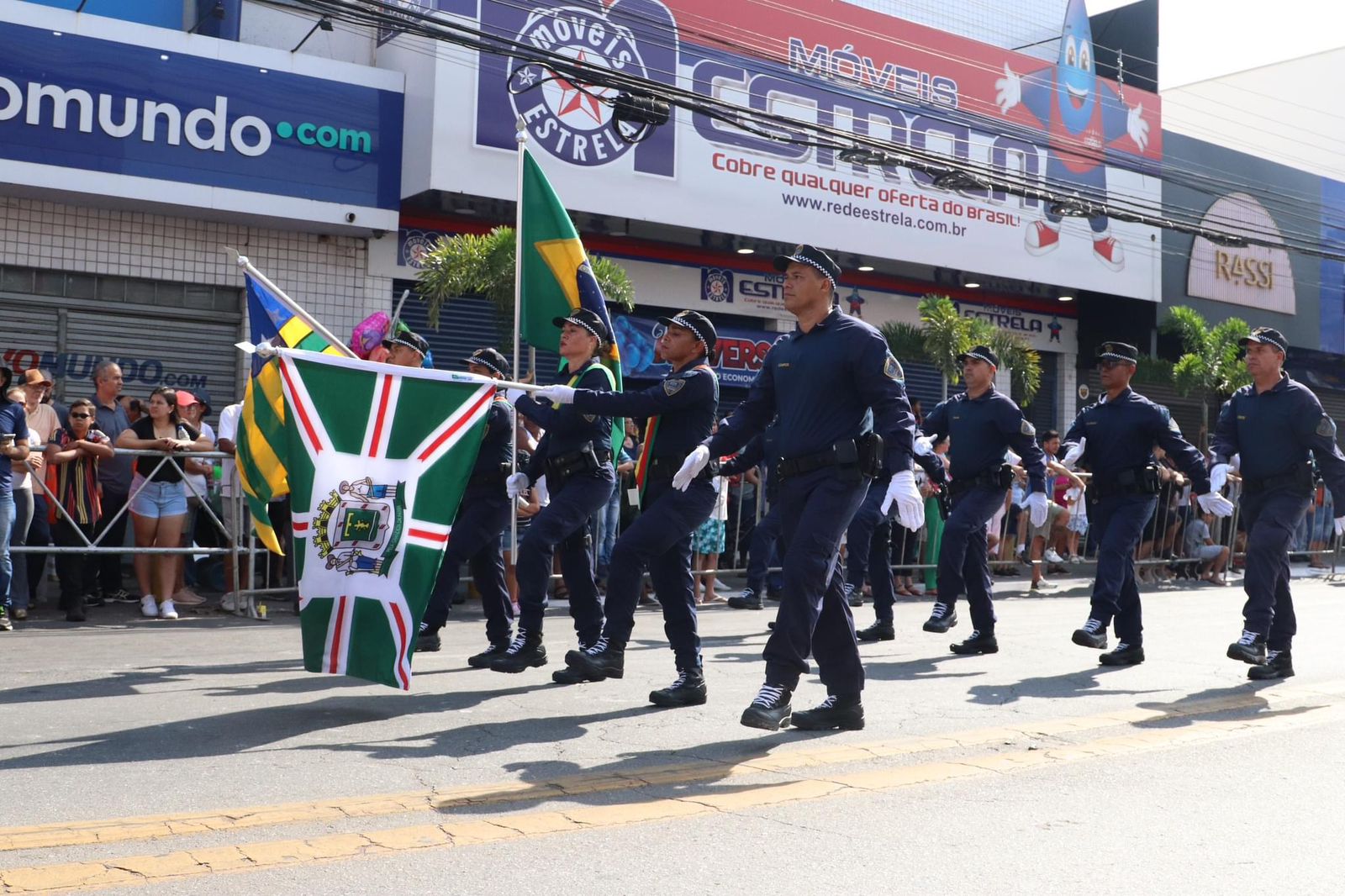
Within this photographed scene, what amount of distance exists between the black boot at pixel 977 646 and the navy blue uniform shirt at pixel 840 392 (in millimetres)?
3450

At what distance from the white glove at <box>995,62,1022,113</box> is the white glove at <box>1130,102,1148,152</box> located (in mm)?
2994

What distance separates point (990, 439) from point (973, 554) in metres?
0.81

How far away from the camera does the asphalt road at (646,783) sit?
3805 mm

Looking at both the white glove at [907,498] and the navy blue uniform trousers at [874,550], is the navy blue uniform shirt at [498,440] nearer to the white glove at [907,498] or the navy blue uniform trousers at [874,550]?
the white glove at [907,498]

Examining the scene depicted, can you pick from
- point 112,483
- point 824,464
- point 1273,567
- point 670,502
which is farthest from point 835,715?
point 112,483

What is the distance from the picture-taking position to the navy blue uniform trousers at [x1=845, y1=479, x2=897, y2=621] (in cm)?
1003

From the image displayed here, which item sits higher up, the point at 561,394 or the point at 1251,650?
the point at 561,394

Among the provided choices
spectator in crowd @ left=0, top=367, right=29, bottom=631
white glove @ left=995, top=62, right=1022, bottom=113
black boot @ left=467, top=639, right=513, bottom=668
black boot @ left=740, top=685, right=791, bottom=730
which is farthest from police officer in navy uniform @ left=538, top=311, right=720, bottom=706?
white glove @ left=995, top=62, right=1022, bottom=113

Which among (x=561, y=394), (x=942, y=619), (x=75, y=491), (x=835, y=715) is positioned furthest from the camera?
(x=75, y=491)

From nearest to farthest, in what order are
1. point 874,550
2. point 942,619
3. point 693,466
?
point 693,466, point 942,619, point 874,550

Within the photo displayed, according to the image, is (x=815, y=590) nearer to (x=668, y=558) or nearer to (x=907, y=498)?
(x=907, y=498)

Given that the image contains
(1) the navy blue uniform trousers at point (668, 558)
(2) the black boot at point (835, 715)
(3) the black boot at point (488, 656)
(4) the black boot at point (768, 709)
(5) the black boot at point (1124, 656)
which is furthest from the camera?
(5) the black boot at point (1124, 656)

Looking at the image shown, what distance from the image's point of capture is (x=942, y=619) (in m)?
9.70

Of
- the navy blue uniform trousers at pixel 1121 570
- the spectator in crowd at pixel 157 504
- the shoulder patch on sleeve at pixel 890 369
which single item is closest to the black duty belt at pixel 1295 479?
the navy blue uniform trousers at pixel 1121 570
